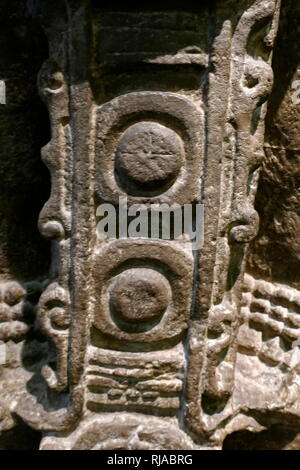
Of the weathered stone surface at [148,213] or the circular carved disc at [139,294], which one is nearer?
the weathered stone surface at [148,213]

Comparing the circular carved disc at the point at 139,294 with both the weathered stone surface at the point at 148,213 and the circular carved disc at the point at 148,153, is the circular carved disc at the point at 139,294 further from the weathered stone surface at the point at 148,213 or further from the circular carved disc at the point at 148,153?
the circular carved disc at the point at 148,153

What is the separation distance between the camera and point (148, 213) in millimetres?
1173

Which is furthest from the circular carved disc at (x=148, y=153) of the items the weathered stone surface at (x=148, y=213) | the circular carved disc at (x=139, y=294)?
the circular carved disc at (x=139, y=294)

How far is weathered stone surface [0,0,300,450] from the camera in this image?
109 cm

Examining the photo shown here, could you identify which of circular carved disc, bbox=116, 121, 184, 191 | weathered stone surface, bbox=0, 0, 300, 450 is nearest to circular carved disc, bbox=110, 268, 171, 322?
weathered stone surface, bbox=0, 0, 300, 450

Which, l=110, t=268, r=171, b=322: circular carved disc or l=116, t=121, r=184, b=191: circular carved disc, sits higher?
l=116, t=121, r=184, b=191: circular carved disc

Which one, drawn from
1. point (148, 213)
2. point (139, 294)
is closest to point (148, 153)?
point (148, 213)

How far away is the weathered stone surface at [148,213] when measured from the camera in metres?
1.09

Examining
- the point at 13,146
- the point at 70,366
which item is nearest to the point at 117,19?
the point at 13,146

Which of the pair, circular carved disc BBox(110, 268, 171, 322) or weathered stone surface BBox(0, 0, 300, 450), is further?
circular carved disc BBox(110, 268, 171, 322)

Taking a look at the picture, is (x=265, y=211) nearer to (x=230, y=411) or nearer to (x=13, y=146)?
(x=230, y=411)

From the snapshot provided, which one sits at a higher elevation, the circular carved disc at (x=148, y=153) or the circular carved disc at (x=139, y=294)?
the circular carved disc at (x=148, y=153)

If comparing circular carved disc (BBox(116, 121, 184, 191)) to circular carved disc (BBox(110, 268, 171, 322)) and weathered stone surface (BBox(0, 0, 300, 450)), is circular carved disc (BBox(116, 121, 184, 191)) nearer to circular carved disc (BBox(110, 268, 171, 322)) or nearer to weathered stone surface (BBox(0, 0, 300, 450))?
weathered stone surface (BBox(0, 0, 300, 450))
